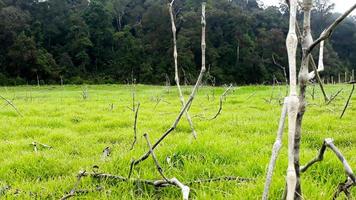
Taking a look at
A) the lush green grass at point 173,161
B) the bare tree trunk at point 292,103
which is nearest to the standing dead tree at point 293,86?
the bare tree trunk at point 292,103

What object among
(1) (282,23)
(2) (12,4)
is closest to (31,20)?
(2) (12,4)

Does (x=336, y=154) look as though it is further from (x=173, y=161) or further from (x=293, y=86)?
(x=173, y=161)

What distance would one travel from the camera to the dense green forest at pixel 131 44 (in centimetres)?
5969

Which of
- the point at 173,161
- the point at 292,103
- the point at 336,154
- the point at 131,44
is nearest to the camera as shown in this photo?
the point at 292,103

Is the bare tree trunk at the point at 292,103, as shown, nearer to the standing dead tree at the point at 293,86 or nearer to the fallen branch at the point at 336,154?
the standing dead tree at the point at 293,86

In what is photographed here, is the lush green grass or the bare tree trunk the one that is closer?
the bare tree trunk

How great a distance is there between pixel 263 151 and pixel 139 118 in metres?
4.51

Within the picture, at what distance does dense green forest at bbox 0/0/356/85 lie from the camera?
59.7 m

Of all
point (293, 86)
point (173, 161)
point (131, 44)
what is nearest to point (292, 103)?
point (293, 86)

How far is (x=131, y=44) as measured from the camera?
6831cm

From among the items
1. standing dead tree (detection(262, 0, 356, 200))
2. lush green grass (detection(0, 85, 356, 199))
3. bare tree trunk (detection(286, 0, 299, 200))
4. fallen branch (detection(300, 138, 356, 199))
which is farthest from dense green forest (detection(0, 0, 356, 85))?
bare tree trunk (detection(286, 0, 299, 200))

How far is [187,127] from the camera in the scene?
22.4ft

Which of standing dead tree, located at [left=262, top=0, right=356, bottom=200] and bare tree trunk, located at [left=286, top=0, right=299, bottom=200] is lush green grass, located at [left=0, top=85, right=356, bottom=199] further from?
bare tree trunk, located at [left=286, top=0, right=299, bottom=200]

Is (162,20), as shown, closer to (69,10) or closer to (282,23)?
(69,10)
